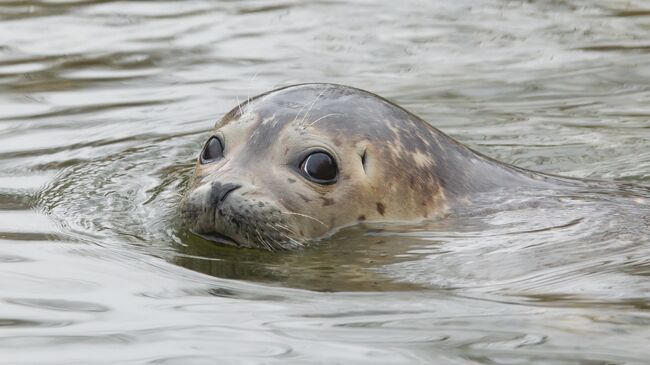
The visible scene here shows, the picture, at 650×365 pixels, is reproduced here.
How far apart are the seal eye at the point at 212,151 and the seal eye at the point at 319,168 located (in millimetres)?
388

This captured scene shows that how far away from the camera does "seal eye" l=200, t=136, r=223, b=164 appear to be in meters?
5.88

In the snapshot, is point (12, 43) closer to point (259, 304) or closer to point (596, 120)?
point (596, 120)

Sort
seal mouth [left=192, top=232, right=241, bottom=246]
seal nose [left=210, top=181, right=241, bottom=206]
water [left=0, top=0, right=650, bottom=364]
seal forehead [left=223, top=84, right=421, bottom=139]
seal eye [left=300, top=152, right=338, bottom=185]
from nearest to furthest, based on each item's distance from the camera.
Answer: water [left=0, top=0, right=650, bottom=364] → seal nose [left=210, top=181, right=241, bottom=206] → seal mouth [left=192, top=232, right=241, bottom=246] → seal eye [left=300, top=152, right=338, bottom=185] → seal forehead [left=223, top=84, right=421, bottom=139]

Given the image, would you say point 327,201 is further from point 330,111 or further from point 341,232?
point 330,111

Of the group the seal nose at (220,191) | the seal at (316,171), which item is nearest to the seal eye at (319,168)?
the seal at (316,171)

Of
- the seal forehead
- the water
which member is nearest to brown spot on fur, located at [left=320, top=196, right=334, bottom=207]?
the water

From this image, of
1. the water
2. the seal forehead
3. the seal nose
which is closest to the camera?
the water

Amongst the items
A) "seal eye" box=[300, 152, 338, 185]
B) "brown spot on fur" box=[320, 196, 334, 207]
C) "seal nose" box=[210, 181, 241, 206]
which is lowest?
"seal nose" box=[210, 181, 241, 206]

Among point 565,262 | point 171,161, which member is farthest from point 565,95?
point 565,262

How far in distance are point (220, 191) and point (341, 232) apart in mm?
604

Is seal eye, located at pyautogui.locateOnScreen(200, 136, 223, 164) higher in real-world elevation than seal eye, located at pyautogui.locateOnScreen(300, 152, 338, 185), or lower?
higher

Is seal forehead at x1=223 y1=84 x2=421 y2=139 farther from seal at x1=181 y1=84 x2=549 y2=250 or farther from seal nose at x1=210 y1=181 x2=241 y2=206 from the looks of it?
seal nose at x1=210 y1=181 x2=241 y2=206

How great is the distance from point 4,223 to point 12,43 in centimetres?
429

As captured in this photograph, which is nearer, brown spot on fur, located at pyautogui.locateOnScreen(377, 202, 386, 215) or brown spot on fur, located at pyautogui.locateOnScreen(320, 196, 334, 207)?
brown spot on fur, located at pyautogui.locateOnScreen(320, 196, 334, 207)
